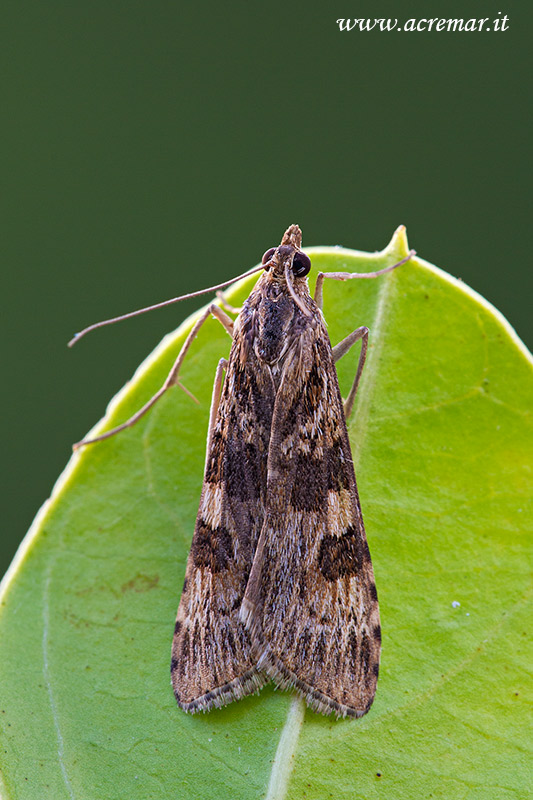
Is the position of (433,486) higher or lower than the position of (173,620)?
higher

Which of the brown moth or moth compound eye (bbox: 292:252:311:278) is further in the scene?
moth compound eye (bbox: 292:252:311:278)

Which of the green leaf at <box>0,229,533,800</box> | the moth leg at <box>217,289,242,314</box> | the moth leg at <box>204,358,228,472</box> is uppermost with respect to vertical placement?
the moth leg at <box>217,289,242,314</box>

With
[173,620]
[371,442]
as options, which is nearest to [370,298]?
[371,442]

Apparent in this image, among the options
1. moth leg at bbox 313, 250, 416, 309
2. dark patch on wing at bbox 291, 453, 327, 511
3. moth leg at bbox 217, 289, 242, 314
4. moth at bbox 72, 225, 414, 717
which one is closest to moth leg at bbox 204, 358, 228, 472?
moth at bbox 72, 225, 414, 717

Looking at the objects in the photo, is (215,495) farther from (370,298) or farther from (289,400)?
(370,298)

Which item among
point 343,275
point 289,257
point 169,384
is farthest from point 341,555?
point 289,257

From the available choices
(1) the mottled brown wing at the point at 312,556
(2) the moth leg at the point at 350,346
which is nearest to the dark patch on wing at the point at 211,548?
(1) the mottled brown wing at the point at 312,556

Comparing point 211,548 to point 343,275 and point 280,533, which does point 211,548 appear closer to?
point 280,533

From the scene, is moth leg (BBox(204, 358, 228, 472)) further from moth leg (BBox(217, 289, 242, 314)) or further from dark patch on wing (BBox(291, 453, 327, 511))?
dark patch on wing (BBox(291, 453, 327, 511))
